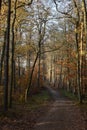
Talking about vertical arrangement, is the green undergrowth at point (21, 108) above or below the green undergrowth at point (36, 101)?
above

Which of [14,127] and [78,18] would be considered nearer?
[14,127]

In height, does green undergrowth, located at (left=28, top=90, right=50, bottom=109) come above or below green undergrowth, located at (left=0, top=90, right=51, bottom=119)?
below

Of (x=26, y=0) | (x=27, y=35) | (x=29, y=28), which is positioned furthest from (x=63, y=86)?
(x=26, y=0)

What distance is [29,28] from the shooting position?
115ft

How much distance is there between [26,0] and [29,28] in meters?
12.3

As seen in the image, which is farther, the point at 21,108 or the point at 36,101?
the point at 36,101

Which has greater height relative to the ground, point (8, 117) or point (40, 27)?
point (40, 27)

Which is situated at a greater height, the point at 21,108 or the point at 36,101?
the point at 21,108

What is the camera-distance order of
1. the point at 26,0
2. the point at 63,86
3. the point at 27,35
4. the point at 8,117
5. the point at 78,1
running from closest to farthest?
1. the point at 8,117
2. the point at 26,0
3. the point at 78,1
4. the point at 27,35
5. the point at 63,86

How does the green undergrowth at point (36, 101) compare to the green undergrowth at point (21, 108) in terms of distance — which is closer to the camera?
the green undergrowth at point (21, 108)

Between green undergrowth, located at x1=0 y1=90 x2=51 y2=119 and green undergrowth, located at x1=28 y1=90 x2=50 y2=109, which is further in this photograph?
green undergrowth, located at x1=28 y1=90 x2=50 y2=109

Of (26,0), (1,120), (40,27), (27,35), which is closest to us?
(1,120)

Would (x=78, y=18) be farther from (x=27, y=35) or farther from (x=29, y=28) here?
(x=27, y=35)

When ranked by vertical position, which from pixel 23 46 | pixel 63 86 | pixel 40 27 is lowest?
pixel 63 86
